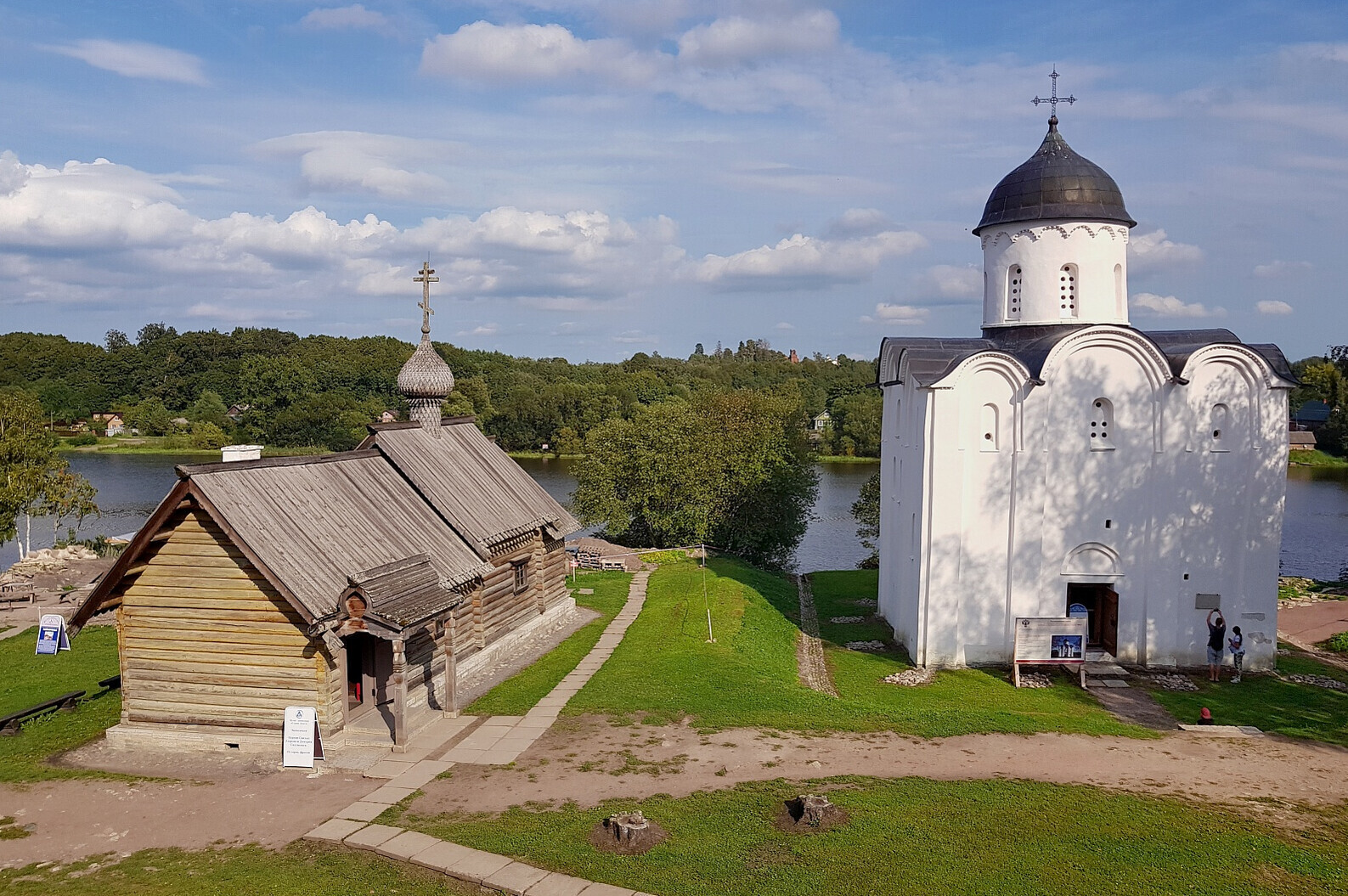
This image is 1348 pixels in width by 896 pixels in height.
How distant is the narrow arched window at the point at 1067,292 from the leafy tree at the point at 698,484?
639 inches

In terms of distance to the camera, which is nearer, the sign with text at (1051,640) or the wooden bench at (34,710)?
the wooden bench at (34,710)

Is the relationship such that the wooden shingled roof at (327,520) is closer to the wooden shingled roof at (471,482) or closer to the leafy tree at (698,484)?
the wooden shingled roof at (471,482)

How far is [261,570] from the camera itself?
12758mm

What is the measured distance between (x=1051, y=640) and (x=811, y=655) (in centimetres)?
550

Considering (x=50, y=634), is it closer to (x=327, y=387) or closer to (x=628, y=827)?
(x=628, y=827)

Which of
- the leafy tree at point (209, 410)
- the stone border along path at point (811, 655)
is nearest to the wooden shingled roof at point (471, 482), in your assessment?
the stone border along path at point (811, 655)

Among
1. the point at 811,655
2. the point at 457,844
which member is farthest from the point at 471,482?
the point at 457,844

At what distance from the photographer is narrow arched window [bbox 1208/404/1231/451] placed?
1944cm

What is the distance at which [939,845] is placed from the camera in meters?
10.3

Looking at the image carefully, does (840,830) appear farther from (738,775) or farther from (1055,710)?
Answer: (1055,710)

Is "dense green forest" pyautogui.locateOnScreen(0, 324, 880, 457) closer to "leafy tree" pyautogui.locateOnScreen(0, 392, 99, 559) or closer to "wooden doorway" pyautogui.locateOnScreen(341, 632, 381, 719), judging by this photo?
"leafy tree" pyautogui.locateOnScreen(0, 392, 99, 559)

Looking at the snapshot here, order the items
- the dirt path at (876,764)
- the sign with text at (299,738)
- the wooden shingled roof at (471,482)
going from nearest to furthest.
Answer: the dirt path at (876,764), the sign with text at (299,738), the wooden shingled roof at (471,482)

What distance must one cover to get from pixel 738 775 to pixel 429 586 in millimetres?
5993

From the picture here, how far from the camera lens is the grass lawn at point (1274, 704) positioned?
15465 millimetres
